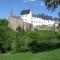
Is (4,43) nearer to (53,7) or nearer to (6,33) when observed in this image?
(6,33)

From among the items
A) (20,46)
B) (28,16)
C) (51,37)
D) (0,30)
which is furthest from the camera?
(28,16)

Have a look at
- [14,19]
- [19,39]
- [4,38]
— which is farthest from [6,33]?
[14,19]

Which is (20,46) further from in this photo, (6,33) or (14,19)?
(14,19)

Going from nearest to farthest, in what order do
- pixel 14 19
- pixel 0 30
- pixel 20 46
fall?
pixel 0 30 → pixel 20 46 → pixel 14 19

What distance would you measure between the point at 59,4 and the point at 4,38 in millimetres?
8170

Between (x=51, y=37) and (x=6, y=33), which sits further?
(x=51, y=37)

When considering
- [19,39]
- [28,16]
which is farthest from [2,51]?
[28,16]

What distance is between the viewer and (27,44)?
32.9m

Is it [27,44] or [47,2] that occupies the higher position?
[47,2]

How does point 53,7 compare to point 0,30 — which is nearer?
point 0,30

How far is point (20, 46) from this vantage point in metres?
31.5

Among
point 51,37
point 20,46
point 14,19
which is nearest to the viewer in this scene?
point 20,46

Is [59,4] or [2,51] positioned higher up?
[59,4]

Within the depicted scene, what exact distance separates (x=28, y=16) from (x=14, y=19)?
5326 centimetres
